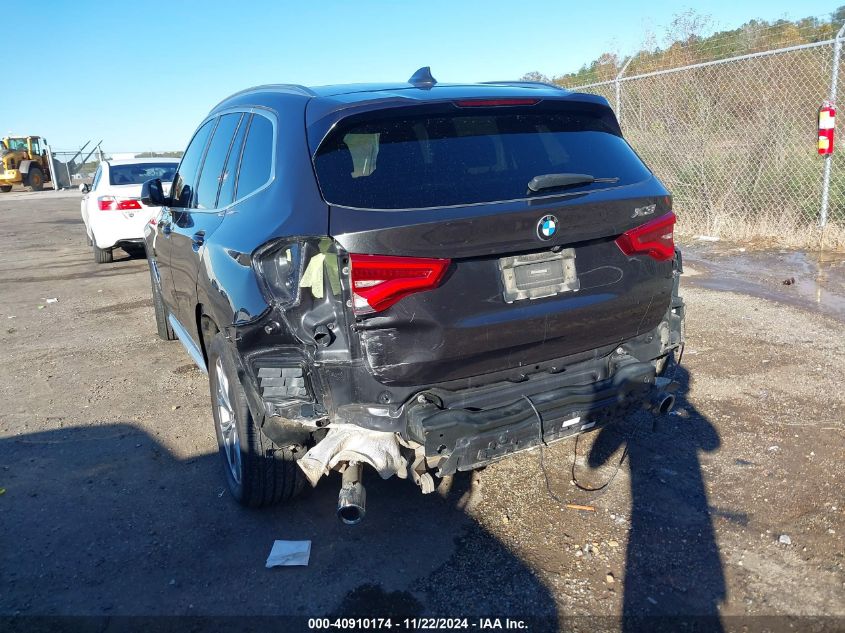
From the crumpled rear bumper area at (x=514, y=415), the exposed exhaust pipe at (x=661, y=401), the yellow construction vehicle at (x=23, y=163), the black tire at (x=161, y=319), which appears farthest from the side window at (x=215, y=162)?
the yellow construction vehicle at (x=23, y=163)

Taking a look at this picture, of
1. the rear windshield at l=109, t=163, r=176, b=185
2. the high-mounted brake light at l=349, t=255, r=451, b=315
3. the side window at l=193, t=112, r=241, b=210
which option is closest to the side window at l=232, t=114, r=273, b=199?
the side window at l=193, t=112, r=241, b=210

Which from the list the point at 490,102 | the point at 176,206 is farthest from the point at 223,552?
the point at 176,206

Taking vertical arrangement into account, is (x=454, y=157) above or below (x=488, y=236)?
above

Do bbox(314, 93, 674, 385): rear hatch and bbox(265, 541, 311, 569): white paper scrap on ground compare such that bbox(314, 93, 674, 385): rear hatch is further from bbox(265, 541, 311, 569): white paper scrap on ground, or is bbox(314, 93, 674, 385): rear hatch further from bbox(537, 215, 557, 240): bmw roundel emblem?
bbox(265, 541, 311, 569): white paper scrap on ground

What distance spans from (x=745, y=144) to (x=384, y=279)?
938 centimetres

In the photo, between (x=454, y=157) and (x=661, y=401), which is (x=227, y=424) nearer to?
(x=454, y=157)

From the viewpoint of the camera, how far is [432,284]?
8.81 ft

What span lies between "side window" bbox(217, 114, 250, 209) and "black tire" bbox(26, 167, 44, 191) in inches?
1544

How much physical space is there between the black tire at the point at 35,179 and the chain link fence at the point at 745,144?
1393 inches

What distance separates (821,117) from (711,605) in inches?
288

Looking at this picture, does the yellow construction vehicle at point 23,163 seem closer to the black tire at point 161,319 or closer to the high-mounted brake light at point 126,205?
the high-mounted brake light at point 126,205

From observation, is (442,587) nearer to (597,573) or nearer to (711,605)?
(597,573)

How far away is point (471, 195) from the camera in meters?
2.85

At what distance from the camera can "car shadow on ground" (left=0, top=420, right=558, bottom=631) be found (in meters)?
2.88
